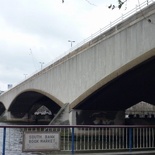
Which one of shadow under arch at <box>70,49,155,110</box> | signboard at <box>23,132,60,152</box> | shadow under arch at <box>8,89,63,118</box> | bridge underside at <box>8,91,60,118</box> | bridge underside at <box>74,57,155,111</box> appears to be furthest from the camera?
bridge underside at <box>8,91,60,118</box>

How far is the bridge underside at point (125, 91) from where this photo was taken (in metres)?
23.9

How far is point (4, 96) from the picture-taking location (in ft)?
235

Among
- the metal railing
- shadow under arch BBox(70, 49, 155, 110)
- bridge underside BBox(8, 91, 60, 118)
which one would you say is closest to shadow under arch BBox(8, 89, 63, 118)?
bridge underside BBox(8, 91, 60, 118)

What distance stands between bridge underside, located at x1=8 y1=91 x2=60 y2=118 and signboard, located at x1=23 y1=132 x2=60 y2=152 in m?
43.8

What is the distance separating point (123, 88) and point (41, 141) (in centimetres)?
1664

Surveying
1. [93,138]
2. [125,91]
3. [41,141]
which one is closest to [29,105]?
[125,91]

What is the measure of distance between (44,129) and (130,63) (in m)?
11.6

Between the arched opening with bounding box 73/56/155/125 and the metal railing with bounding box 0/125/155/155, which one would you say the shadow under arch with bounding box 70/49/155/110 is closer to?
the arched opening with bounding box 73/56/155/125

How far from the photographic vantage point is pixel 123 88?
27.8 metres

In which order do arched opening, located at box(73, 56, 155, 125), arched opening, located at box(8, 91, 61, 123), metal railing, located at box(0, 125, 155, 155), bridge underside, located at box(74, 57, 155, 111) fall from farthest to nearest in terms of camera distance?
arched opening, located at box(8, 91, 61, 123)
arched opening, located at box(73, 56, 155, 125)
bridge underside, located at box(74, 57, 155, 111)
metal railing, located at box(0, 125, 155, 155)

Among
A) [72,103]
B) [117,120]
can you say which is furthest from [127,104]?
[72,103]

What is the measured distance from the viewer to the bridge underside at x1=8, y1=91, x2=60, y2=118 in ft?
192

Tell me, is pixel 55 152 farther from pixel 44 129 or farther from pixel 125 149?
pixel 125 149

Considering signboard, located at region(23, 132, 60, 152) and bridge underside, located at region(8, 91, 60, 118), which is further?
bridge underside, located at region(8, 91, 60, 118)
